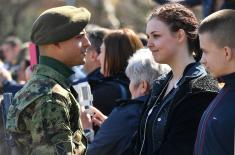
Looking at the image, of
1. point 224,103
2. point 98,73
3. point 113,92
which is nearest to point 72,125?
point 224,103

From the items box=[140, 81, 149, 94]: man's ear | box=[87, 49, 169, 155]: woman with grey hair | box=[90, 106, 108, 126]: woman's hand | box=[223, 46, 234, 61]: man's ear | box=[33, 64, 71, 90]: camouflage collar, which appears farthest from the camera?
box=[90, 106, 108, 126]: woman's hand

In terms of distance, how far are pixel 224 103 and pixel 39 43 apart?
124cm

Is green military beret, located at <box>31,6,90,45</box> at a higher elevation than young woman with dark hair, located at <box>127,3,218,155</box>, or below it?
higher

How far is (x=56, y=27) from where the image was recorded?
13.7ft

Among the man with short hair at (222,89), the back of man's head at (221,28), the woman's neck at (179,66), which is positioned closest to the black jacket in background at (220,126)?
the man with short hair at (222,89)

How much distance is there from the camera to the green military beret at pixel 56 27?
13.7ft

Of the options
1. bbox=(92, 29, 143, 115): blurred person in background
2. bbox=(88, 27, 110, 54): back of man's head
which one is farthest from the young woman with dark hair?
bbox=(88, 27, 110, 54): back of man's head

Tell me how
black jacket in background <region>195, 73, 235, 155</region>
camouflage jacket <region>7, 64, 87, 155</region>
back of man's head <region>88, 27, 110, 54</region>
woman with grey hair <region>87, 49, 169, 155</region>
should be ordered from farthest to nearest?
back of man's head <region>88, 27, 110, 54</region> < woman with grey hair <region>87, 49, 169, 155</region> < camouflage jacket <region>7, 64, 87, 155</region> < black jacket in background <region>195, 73, 235, 155</region>

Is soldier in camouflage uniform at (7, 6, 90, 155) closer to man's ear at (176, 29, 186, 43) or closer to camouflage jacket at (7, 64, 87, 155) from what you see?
camouflage jacket at (7, 64, 87, 155)

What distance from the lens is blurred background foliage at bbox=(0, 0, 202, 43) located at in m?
23.2

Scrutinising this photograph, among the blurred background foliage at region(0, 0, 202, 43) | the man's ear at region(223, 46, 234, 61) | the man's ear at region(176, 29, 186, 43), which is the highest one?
the man's ear at region(223, 46, 234, 61)

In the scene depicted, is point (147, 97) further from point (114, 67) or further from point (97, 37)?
point (97, 37)

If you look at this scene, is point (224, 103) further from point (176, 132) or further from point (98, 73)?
point (98, 73)

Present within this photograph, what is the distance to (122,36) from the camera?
576cm
